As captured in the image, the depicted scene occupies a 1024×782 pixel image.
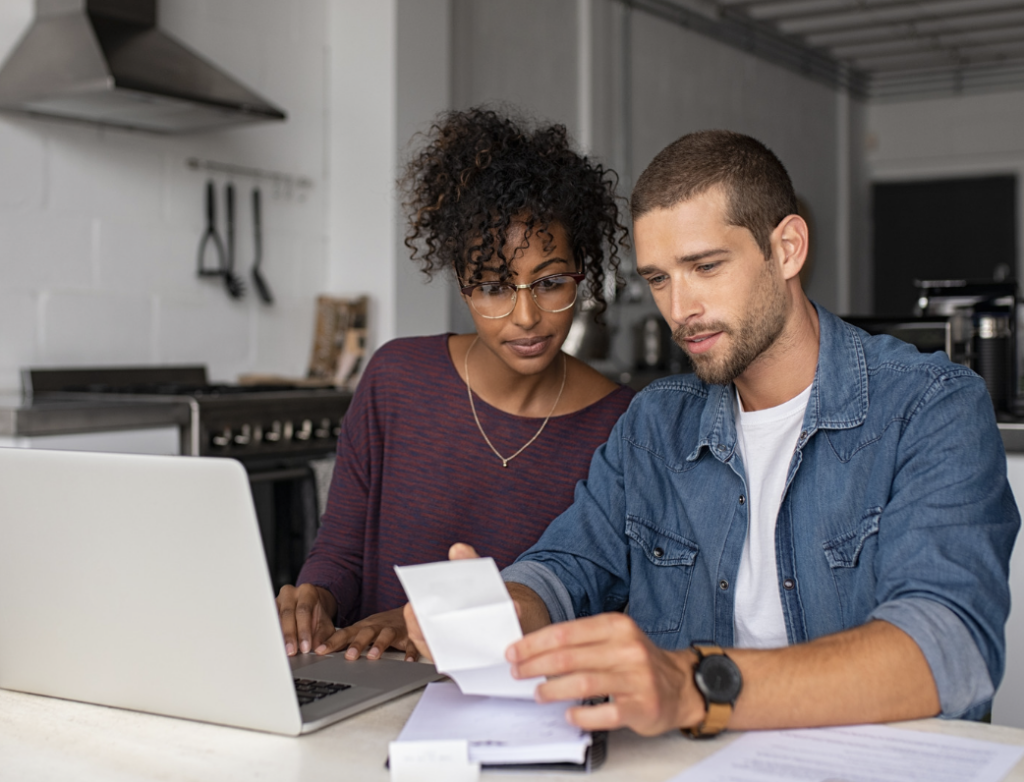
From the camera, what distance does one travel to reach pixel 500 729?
3.02 feet

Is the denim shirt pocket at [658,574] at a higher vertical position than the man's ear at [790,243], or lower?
lower

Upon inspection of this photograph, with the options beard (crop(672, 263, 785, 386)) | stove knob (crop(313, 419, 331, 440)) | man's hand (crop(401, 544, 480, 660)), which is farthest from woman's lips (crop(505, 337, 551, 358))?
stove knob (crop(313, 419, 331, 440))

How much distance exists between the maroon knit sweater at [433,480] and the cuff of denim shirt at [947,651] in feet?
2.25

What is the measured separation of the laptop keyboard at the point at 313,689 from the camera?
3.44 ft

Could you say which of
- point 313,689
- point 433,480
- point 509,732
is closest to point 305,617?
point 313,689

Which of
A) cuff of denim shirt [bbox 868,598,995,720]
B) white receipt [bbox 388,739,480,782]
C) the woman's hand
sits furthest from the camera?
the woman's hand

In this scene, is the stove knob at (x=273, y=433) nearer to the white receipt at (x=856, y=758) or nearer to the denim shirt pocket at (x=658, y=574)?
the denim shirt pocket at (x=658, y=574)

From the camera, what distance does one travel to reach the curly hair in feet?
5.22

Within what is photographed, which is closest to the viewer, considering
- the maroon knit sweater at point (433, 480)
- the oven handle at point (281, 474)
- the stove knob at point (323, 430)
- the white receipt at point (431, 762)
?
the white receipt at point (431, 762)

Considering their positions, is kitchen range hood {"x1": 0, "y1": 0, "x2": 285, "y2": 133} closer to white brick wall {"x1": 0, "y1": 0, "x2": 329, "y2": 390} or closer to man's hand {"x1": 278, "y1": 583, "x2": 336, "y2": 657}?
white brick wall {"x1": 0, "y1": 0, "x2": 329, "y2": 390}

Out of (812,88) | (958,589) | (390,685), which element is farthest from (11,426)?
(812,88)

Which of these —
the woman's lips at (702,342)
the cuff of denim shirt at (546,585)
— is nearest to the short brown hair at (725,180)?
the woman's lips at (702,342)

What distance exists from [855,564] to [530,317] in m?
0.56

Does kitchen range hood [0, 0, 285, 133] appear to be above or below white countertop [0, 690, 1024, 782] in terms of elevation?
above
